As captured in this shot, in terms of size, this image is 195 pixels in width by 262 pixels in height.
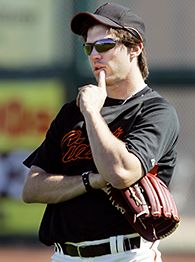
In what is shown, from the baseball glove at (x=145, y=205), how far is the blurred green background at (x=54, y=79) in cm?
337

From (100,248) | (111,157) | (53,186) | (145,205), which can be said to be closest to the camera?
(111,157)

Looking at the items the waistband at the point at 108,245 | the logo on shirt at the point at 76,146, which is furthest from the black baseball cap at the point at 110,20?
the waistband at the point at 108,245

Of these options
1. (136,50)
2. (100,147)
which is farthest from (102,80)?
(100,147)

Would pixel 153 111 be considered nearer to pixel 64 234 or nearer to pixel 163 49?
pixel 64 234

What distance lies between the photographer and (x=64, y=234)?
3.86 metres

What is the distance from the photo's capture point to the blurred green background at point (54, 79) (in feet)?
23.5

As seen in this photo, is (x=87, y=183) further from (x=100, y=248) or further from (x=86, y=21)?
(x=86, y=21)

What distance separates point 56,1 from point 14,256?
1913 mm

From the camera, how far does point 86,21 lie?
3.93 meters

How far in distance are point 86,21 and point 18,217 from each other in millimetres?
3504

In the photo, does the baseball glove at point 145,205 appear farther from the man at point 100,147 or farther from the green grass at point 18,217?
the green grass at point 18,217

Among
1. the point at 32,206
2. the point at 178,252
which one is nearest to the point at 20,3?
the point at 32,206

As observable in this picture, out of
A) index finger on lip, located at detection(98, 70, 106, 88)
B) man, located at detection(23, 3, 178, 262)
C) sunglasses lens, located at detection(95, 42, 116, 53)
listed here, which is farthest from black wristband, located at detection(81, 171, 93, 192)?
sunglasses lens, located at detection(95, 42, 116, 53)

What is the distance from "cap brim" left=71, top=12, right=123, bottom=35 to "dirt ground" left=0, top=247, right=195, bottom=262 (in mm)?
3393
